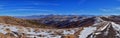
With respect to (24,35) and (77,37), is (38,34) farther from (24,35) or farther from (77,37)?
(77,37)

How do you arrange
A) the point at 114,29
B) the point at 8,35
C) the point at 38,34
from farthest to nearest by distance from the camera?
the point at 38,34 < the point at 8,35 < the point at 114,29

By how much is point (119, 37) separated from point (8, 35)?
34.5ft

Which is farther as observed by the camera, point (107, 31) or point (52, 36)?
point (52, 36)

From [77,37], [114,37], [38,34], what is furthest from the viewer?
[38,34]

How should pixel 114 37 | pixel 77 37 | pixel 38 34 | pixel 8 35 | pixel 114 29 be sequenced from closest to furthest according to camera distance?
1. pixel 114 37
2. pixel 114 29
3. pixel 77 37
4. pixel 8 35
5. pixel 38 34

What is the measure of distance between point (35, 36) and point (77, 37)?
16.7 ft

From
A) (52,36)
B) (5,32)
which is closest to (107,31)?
(52,36)

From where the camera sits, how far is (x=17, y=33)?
85.3ft

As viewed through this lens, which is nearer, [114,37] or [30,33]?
[114,37]

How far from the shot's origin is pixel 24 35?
25891 millimetres

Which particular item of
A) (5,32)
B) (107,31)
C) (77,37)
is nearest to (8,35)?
(5,32)

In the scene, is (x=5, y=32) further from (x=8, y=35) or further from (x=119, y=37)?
(x=119, y=37)

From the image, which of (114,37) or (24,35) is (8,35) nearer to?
(24,35)

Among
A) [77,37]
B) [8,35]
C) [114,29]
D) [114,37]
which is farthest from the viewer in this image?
[8,35]
